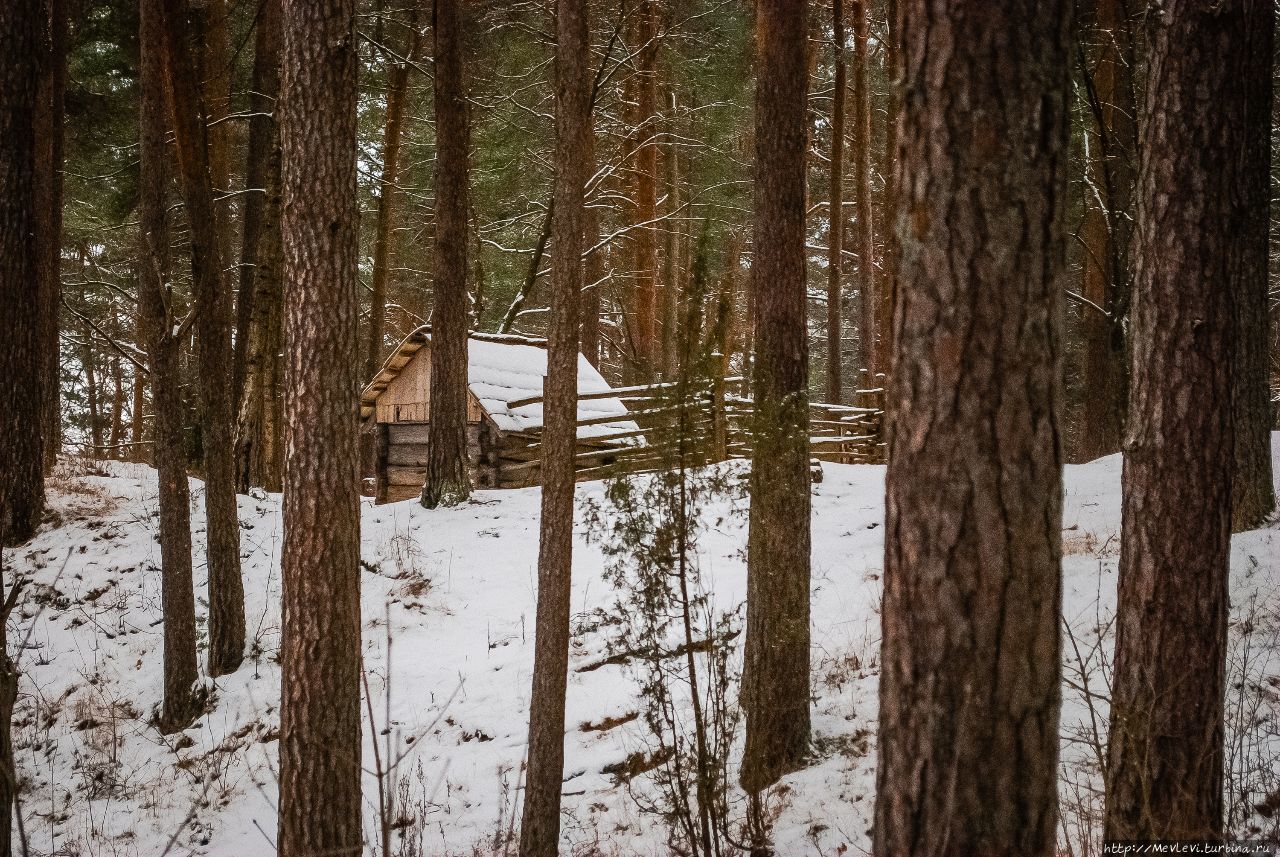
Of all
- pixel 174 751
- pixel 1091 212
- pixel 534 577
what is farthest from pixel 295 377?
pixel 1091 212

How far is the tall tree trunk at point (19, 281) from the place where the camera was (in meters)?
9.09

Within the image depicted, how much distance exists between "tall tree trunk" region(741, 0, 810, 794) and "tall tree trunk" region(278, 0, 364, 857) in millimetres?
2808

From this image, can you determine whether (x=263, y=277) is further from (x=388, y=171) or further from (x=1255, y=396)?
(x=1255, y=396)

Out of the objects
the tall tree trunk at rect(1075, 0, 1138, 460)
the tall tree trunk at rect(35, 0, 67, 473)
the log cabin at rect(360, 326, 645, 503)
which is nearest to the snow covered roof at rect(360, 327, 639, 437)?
the log cabin at rect(360, 326, 645, 503)

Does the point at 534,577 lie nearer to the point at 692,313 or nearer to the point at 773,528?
the point at 773,528

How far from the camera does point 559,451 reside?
5523mm

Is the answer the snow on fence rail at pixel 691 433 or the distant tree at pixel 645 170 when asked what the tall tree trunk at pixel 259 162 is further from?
the distant tree at pixel 645 170

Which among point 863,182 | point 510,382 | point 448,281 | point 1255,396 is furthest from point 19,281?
point 863,182

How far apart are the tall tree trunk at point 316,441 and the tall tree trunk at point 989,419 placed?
3619 mm

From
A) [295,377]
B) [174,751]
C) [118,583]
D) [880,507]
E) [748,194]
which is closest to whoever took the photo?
[295,377]

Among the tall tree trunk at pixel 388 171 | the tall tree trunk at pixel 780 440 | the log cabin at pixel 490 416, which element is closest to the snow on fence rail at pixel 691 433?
the log cabin at pixel 490 416

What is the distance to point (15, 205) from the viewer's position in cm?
937

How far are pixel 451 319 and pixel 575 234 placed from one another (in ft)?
21.4

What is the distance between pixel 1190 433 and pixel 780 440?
256cm
